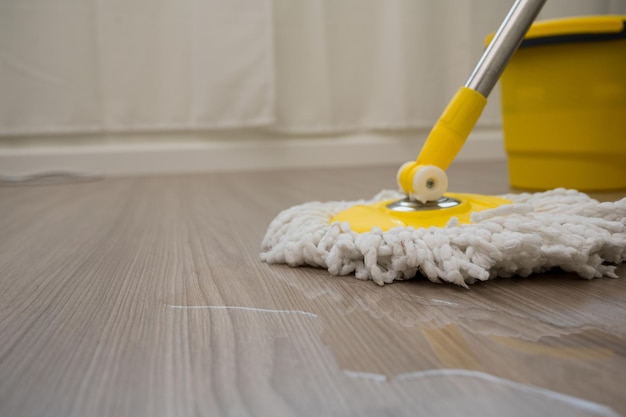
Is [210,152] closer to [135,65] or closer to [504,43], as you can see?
[135,65]

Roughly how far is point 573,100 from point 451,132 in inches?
23.2

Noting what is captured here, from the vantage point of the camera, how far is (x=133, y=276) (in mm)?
640

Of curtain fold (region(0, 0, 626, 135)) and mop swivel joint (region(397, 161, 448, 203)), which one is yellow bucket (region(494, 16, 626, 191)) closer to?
mop swivel joint (region(397, 161, 448, 203))

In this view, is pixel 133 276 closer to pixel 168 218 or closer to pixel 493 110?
pixel 168 218

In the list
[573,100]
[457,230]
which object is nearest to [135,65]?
[573,100]

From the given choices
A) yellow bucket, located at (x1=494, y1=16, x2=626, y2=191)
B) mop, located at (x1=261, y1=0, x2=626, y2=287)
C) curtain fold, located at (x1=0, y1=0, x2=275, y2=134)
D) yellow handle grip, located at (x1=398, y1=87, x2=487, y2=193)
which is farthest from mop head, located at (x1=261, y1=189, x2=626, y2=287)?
curtain fold, located at (x1=0, y1=0, x2=275, y2=134)

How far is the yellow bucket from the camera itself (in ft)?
3.72

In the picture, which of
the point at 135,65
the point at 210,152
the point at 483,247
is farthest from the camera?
the point at 210,152

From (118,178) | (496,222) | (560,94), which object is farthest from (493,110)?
(496,222)

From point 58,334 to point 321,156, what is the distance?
1.64 metres

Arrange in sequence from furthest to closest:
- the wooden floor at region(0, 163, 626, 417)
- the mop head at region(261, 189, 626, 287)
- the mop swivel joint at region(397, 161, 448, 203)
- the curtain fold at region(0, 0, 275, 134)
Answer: the curtain fold at region(0, 0, 275, 134)
the mop swivel joint at region(397, 161, 448, 203)
the mop head at region(261, 189, 626, 287)
the wooden floor at region(0, 163, 626, 417)

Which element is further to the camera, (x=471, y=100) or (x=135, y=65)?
(x=135, y=65)

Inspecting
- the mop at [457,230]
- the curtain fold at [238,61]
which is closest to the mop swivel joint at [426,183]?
the mop at [457,230]

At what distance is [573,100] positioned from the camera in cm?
118
